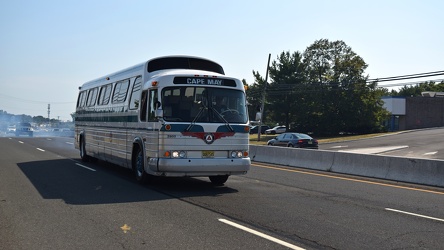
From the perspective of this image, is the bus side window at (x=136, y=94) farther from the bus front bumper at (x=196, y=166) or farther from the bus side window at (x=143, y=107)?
the bus front bumper at (x=196, y=166)

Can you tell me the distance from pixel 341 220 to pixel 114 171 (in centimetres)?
990

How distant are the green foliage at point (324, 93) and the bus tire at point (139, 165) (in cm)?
4767

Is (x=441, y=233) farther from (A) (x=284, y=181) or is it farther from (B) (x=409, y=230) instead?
(A) (x=284, y=181)

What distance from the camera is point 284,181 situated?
14.6m

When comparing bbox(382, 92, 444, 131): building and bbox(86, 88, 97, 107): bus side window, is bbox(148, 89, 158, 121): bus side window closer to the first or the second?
bbox(86, 88, 97, 107): bus side window

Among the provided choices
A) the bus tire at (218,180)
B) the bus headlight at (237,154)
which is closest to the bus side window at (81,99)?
the bus tire at (218,180)

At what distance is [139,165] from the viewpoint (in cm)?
1302

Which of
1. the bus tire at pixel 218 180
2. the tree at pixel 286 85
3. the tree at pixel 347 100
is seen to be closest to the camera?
the bus tire at pixel 218 180

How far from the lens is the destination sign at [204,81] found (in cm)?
1181

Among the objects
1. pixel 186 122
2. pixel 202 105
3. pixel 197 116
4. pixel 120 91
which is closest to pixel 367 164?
pixel 202 105

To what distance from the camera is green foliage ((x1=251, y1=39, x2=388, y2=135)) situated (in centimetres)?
6400

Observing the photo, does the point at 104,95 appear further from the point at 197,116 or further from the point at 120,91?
the point at 197,116

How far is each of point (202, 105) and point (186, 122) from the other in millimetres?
640

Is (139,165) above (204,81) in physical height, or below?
below
